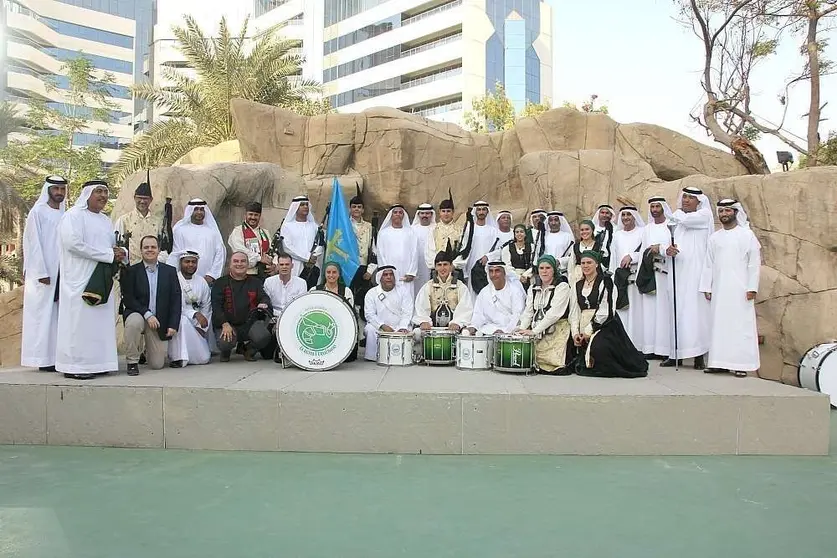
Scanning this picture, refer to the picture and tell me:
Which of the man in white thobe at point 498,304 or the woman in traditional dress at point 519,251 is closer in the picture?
the man in white thobe at point 498,304

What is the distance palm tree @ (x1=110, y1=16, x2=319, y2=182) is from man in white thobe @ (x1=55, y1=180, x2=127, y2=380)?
14.3 m

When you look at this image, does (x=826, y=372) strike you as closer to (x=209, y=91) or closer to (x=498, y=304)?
(x=498, y=304)

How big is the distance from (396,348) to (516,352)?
120 cm

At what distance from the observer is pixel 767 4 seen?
1680cm

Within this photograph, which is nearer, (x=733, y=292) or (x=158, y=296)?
(x=158, y=296)

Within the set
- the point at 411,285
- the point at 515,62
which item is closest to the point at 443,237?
the point at 411,285

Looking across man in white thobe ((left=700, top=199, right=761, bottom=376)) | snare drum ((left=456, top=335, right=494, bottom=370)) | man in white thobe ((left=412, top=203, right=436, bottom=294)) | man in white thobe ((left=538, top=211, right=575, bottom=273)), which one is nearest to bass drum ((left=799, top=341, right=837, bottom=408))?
man in white thobe ((left=700, top=199, right=761, bottom=376))

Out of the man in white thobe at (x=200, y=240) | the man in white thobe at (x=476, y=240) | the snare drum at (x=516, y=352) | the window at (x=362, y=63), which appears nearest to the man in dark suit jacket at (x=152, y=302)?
the man in white thobe at (x=200, y=240)

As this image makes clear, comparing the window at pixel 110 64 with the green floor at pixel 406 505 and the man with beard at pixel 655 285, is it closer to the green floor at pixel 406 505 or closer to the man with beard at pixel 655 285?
the man with beard at pixel 655 285

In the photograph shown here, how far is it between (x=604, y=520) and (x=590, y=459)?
1.26 m

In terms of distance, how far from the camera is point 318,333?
6.11m

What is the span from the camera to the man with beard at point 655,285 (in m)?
7.35

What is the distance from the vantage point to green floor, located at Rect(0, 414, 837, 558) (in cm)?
330

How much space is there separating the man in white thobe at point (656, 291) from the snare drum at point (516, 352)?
2095mm
